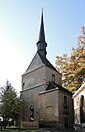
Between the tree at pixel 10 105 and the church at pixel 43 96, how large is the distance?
266 centimetres

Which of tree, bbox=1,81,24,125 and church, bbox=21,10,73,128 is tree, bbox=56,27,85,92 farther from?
tree, bbox=1,81,24,125

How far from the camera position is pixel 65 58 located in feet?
131

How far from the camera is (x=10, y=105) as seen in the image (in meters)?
38.8

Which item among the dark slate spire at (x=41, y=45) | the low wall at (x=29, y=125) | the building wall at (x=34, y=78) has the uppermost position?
the dark slate spire at (x=41, y=45)

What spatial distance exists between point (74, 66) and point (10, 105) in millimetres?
12957

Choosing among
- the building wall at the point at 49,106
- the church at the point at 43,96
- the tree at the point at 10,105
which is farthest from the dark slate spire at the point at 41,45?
the building wall at the point at 49,106

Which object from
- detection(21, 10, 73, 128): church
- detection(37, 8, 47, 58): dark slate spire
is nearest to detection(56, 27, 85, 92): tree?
detection(21, 10, 73, 128): church

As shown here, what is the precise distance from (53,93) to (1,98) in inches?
378

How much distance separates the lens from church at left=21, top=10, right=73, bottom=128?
35469 mm

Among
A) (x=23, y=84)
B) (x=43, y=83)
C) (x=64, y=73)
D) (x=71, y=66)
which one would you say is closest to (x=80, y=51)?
(x=71, y=66)

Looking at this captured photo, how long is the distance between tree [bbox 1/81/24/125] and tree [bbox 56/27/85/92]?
9.55 meters

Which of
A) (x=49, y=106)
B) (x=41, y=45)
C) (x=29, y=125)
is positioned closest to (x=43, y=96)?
(x=49, y=106)

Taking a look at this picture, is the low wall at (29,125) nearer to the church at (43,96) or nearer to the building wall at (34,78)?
the church at (43,96)

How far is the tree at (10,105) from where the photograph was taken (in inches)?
1511
